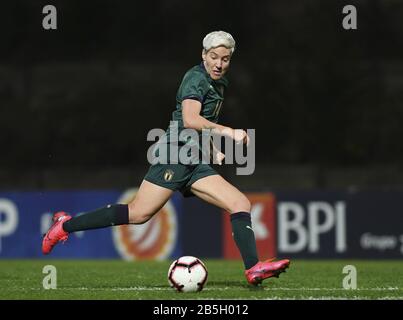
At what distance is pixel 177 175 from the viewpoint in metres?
8.42

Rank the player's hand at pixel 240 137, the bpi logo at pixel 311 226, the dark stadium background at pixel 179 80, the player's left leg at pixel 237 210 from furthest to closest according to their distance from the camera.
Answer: the dark stadium background at pixel 179 80 → the bpi logo at pixel 311 226 → the player's left leg at pixel 237 210 → the player's hand at pixel 240 137

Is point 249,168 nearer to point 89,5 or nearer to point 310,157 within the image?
point 310,157

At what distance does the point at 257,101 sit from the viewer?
2166 centimetres

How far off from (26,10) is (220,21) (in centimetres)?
428

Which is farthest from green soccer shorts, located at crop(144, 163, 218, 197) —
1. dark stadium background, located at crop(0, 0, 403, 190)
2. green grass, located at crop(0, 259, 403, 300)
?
dark stadium background, located at crop(0, 0, 403, 190)

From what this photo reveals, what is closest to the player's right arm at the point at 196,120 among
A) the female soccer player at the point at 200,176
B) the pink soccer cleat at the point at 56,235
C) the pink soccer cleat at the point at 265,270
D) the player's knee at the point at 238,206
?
the female soccer player at the point at 200,176

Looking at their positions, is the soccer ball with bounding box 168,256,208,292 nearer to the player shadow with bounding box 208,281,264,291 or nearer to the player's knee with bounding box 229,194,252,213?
the player shadow with bounding box 208,281,264,291

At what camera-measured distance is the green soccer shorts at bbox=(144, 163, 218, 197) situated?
27.6ft

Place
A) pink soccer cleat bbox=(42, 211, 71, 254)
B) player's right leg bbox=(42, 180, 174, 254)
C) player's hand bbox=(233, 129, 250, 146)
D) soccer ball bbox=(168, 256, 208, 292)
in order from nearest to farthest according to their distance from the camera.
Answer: player's hand bbox=(233, 129, 250, 146)
soccer ball bbox=(168, 256, 208, 292)
player's right leg bbox=(42, 180, 174, 254)
pink soccer cleat bbox=(42, 211, 71, 254)

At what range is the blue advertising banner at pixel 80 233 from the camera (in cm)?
1661

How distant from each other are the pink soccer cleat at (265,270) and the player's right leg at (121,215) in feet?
3.15

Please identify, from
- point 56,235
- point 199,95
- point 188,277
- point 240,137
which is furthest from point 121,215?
point 240,137

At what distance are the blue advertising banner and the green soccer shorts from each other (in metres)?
8.05

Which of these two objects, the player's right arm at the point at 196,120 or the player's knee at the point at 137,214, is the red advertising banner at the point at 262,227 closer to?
the player's knee at the point at 137,214
